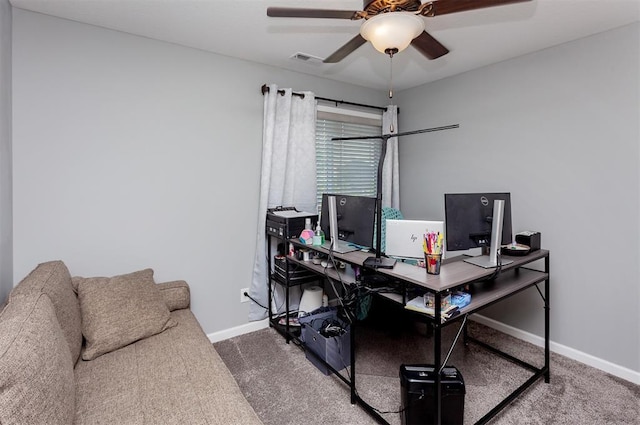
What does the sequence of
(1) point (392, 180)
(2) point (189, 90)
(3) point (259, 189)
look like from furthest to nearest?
(1) point (392, 180)
(3) point (259, 189)
(2) point (189, 90)

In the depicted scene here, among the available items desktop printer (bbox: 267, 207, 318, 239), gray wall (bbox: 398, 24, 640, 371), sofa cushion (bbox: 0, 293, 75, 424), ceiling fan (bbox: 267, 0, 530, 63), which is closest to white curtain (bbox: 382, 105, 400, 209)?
gray wall (bbox: 398, 24, 640, 371)

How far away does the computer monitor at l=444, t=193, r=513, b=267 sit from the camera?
1943mm

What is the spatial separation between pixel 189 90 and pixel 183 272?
146cm

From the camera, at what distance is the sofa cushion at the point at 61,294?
1569 millimetres

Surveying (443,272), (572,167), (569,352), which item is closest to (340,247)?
(443,272)

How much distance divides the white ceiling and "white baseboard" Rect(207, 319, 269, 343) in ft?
7.72

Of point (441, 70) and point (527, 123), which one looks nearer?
point (527, 123)

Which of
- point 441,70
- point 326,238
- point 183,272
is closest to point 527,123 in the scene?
point 441,70

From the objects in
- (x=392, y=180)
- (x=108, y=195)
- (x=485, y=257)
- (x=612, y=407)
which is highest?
(x=392, y=180)

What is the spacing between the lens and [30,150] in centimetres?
200

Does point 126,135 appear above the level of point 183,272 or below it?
above

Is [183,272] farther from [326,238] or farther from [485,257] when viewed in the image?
[485,257]

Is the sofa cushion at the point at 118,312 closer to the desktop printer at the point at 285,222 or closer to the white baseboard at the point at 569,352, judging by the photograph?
the desktop printer at the point at 285,222

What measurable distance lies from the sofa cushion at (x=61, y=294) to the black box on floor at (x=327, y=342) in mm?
1429
